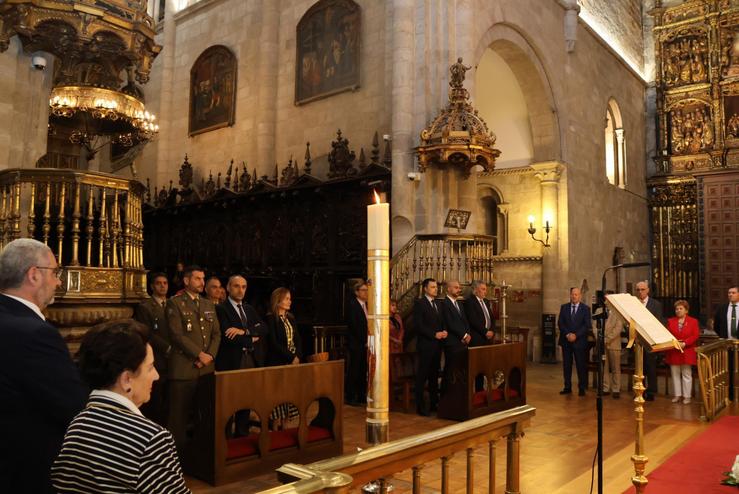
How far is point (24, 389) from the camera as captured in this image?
200cm

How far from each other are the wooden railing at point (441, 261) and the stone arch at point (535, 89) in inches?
195

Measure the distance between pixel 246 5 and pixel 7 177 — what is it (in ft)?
36.2

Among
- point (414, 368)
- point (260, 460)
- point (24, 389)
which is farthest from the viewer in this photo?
point (414, 368)

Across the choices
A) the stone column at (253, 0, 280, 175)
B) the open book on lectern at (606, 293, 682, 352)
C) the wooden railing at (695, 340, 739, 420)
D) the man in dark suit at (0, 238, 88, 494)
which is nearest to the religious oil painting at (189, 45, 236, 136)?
the stone column at (253, 0, 280, 175)

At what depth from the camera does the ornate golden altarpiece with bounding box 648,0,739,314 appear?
16.8 meters

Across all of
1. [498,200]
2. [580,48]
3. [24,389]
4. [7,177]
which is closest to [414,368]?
[7,177]

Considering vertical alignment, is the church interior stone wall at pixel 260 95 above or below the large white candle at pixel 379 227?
above

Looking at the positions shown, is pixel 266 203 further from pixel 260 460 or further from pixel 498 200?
pixel 260 460

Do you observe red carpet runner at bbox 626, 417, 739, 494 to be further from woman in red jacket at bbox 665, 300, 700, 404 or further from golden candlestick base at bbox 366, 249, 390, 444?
golden candlestick base at bbox 366, 249, 390, 444

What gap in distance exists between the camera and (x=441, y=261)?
31.2 ft

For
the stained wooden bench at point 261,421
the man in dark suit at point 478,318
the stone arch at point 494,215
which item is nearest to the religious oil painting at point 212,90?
the stone arch at point 494,215

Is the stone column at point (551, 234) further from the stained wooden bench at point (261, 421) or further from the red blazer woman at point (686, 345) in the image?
the stained wooden bench at point (261, 421)

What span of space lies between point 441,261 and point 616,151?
34.7 feet

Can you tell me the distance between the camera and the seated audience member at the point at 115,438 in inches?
63.4
